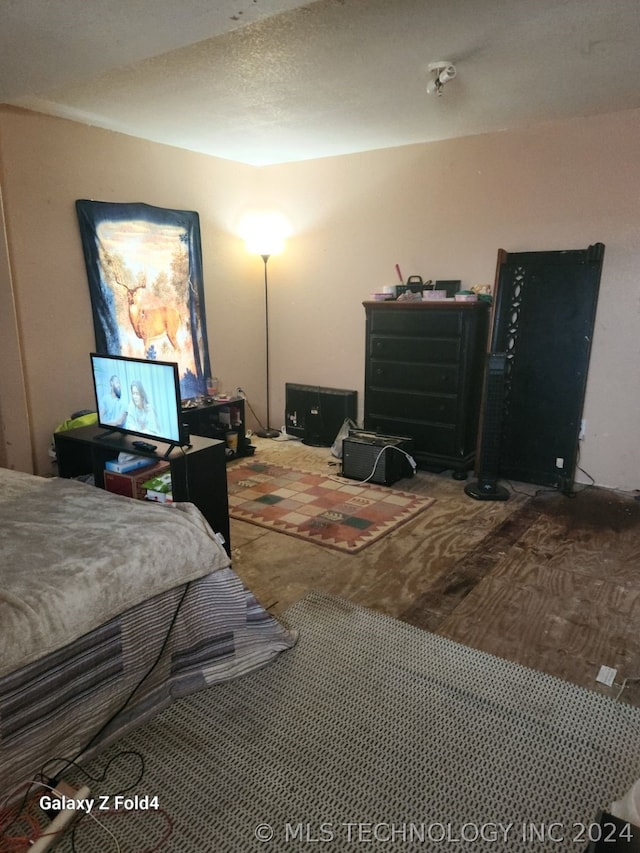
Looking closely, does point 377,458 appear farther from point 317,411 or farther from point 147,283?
point 147,283

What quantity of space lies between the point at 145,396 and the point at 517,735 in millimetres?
2117

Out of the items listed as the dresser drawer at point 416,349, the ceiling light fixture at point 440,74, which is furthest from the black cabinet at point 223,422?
the ceiling light fixture at point 440,74

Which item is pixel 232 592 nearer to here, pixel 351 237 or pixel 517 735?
pixel 517 735

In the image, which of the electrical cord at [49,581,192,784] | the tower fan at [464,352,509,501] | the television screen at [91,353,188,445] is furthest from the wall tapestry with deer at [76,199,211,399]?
the electrical cord at [49,581,192,784]

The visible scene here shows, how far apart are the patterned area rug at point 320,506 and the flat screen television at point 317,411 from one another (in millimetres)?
788

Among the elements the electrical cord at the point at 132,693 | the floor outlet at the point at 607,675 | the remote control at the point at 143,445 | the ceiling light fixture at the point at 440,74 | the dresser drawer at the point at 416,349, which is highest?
the ceiling light fixture at the point at 440,74

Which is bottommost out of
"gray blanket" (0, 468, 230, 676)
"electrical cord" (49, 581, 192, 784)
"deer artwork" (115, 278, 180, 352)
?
"electrical cord" (49, 581, 192, 784)

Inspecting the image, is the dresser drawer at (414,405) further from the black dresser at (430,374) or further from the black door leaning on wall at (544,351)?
the black door leaning on wall at (544,351)

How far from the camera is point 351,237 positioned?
466 centimetres

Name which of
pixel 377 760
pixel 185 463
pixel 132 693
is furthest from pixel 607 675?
pixel 185 463

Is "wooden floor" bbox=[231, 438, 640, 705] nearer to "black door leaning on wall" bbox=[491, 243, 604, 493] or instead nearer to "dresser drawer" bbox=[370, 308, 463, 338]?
"black door leaning on wall" bbox=[491, 243, 604, 493]

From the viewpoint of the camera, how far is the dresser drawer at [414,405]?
402cm

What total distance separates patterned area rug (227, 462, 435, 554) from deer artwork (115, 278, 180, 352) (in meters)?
1.21

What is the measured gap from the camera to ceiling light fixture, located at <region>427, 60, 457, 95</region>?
2564mm
